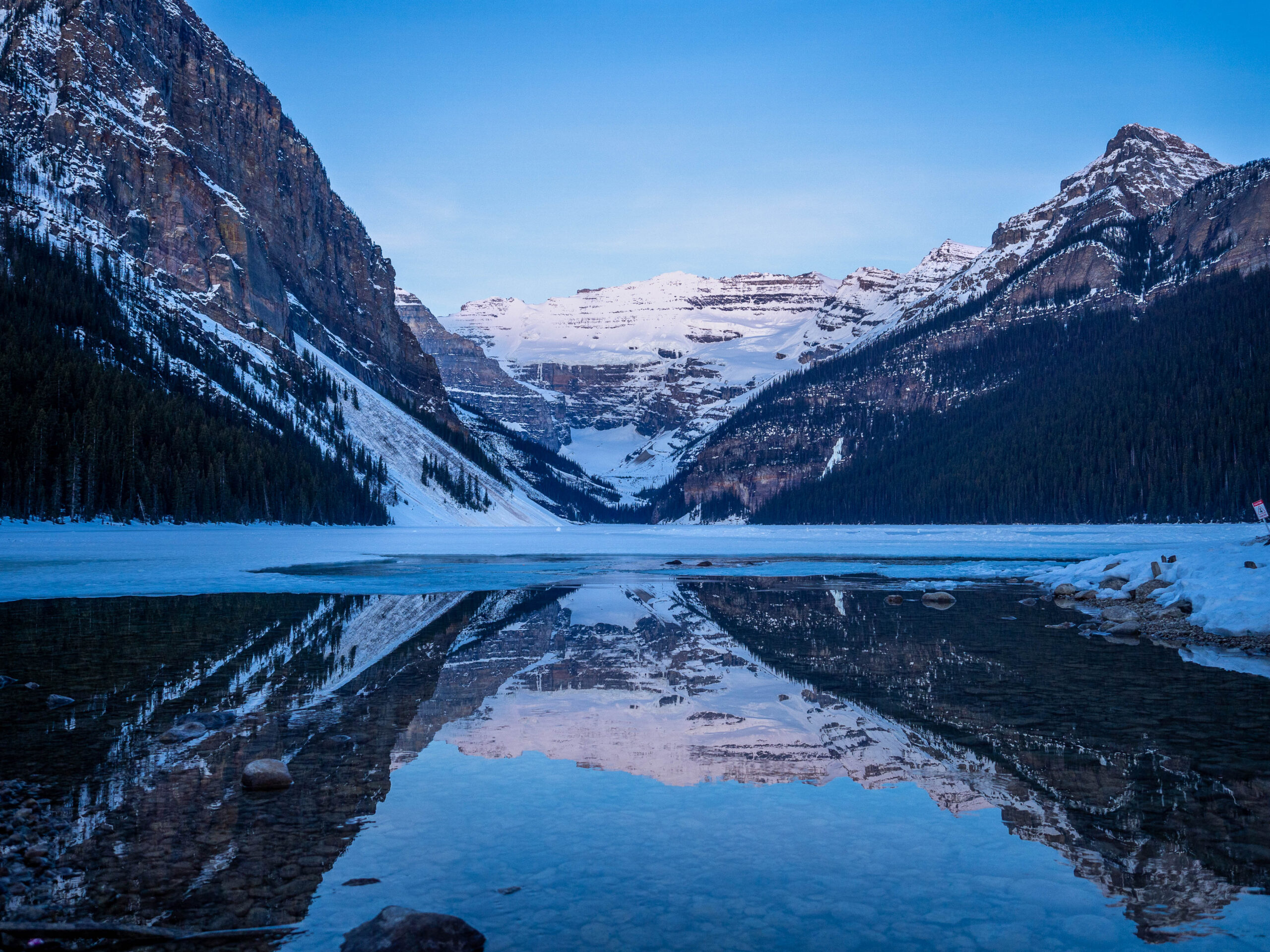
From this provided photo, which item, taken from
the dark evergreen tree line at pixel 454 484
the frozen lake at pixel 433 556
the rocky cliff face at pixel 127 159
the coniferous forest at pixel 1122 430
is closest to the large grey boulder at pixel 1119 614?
the frozen lake at pixel 433 556

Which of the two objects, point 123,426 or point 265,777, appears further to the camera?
point 123,426

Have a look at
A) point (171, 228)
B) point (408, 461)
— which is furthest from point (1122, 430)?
point (171, 228)

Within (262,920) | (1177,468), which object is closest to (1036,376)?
(1177,468)

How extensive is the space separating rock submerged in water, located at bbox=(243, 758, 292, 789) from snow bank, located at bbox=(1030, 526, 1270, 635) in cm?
2041

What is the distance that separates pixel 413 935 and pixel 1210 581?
2488 cm

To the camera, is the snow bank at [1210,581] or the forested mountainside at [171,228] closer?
the snow bank at [1210,581]

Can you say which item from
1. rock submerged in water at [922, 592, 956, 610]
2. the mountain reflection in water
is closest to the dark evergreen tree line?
rock submerged in water at [922, 592, 956, 610]

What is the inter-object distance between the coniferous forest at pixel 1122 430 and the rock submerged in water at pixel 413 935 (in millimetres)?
130439

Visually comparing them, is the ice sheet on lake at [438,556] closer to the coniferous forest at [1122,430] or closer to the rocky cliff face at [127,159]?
the coniferous forest at [1122,430]

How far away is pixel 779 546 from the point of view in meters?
79.0

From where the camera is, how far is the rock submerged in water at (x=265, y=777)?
8930 millimetres

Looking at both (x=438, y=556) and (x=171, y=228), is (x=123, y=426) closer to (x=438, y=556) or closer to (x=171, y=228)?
(x=438, y=556)

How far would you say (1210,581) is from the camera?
23.2 m

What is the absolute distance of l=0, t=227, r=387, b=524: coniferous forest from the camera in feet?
264
